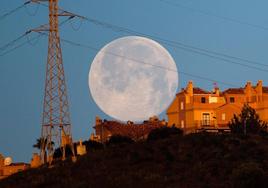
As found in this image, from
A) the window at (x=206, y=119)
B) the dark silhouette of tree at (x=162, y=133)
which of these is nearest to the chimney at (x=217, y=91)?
the window at (x=206, y=119)

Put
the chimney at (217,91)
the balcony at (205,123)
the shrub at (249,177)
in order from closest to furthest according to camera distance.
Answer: the shrub at (249,177)
the balcony at (205,123)
the chimney at (217,91)

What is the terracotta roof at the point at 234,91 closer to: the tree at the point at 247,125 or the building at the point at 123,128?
the building at the point at 123,128

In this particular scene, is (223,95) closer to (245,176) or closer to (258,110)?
(258,110)

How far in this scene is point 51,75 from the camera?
73.4 m

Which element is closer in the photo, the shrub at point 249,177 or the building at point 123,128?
the shrub at point 249,177

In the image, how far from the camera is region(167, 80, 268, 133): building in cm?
12938

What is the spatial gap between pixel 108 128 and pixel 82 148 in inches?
2274

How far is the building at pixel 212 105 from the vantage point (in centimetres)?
12938

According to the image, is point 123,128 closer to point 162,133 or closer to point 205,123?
point 205,123

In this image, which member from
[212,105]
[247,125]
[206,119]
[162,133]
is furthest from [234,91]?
[162,133]

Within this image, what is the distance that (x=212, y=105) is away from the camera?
131375mm

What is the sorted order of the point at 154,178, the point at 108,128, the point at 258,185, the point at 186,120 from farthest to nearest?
the point at 108,128, the point at 186,120, the point at 154,178, the point at 258,185

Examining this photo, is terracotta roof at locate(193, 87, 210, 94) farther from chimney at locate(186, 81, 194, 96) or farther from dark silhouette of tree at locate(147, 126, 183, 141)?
dark silhouette of tree at locate(147, 126, 183, 141)

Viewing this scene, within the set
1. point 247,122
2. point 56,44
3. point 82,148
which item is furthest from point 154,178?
point 247,122
